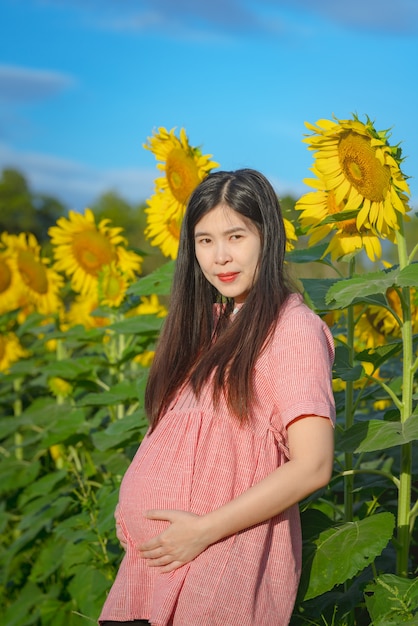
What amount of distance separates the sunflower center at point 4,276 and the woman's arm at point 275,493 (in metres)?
3.15

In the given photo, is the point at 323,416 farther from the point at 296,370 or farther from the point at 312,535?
the point at 312,535

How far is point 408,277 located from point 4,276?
3.07 meters

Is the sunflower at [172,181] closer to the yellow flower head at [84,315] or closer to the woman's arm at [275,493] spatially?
the yellow flower head at [84,315]

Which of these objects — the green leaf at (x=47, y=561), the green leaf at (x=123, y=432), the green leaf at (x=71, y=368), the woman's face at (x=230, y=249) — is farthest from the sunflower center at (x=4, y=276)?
the woman's face at (x=230, y=249)

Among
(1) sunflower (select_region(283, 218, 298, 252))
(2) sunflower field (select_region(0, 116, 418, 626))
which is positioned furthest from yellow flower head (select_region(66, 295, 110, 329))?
(1) sunflower (select_region(283, 218, 298, 252))

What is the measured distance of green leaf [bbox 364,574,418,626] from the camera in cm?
186

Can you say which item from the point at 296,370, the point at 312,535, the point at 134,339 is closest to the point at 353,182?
the point at 296,370

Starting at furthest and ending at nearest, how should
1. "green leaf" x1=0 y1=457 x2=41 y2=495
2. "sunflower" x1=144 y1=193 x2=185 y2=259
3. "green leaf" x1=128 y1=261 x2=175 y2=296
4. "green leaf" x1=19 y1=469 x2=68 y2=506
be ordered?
"green leaf" x1=0 y1=457 x2=41 y2=495, "green leaf" x1=19 y1=469 x2=68 y2=506, "sunflower" x1=144 y1=193 x2=185 y2=259, "green leaf" x1=128 y1=261 x2=175 y2=296

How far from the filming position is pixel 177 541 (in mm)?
1870

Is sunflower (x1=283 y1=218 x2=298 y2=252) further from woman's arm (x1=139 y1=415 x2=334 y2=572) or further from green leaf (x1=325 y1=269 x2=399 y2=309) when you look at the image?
woman's arm (x1=139 y1=415 x2=334 y2=572)

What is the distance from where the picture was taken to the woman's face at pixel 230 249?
6.76 ft

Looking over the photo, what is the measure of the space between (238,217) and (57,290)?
2.64 m

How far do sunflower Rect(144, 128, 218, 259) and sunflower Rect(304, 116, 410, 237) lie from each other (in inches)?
29.3

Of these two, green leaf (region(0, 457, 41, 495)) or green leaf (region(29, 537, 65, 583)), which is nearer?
green leaf (region(29, 537, 65, 583))
